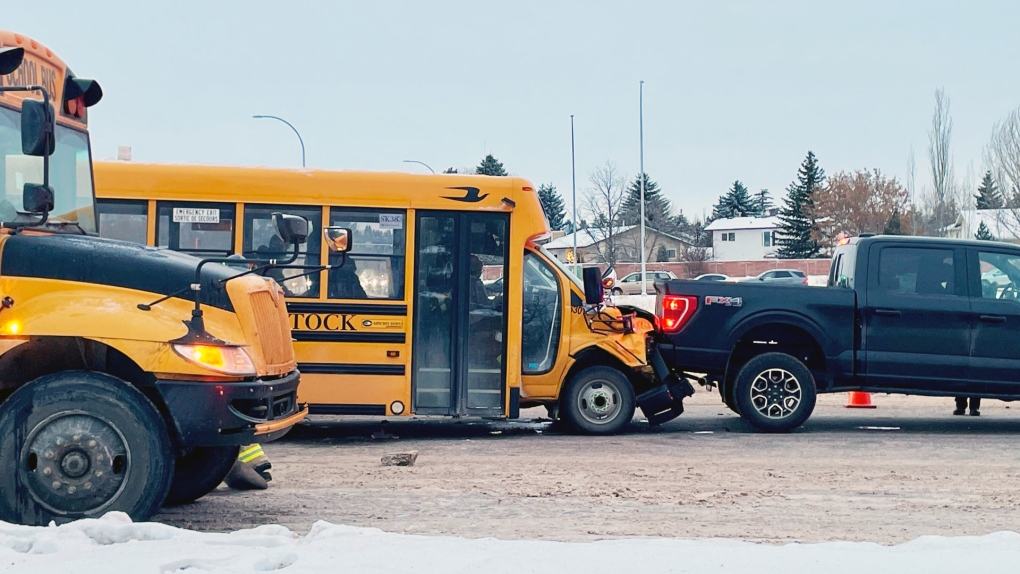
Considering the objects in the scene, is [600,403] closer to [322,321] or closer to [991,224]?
[322,321]

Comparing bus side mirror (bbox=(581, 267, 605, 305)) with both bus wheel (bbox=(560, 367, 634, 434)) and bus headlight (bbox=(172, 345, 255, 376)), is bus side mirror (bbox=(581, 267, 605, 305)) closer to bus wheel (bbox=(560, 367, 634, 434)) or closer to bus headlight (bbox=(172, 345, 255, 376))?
bus wheel (bbox=(560, 367, 634, 434))

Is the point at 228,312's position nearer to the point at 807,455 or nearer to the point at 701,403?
the point at 807,455

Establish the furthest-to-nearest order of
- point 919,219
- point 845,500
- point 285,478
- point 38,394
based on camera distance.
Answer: point 919,219, point 285,478, point 845,500, point 38,394

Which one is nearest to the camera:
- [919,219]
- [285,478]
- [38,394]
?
[38,394]

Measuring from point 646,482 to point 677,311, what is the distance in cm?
359

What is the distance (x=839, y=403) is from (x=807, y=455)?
17.7ft

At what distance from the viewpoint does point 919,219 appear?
64.6 metres

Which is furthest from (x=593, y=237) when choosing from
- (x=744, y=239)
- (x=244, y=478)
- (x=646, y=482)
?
(x=244, y=478)

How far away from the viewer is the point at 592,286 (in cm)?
1157

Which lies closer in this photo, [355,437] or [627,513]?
[627,513]

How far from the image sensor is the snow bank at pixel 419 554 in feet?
16.7

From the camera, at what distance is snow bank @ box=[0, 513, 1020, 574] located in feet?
16.7

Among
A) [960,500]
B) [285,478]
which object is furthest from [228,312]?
[960,500]

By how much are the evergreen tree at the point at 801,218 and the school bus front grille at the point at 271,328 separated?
7073cm
